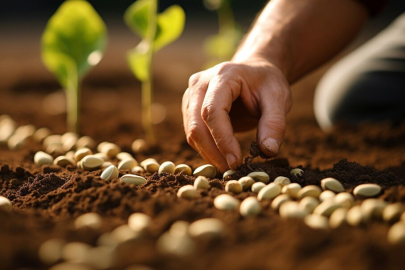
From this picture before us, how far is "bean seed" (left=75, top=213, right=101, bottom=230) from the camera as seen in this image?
921 mm

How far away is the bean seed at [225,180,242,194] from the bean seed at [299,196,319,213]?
0.55 feet

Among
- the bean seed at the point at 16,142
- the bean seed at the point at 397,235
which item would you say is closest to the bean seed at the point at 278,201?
the bean seed at the point at 397,235

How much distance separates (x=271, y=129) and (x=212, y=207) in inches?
12.2

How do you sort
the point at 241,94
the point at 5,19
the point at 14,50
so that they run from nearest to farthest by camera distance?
the point at 241,94 → the point at 14,50 → the point at 5,19

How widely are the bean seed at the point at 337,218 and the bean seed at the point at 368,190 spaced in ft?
0.47

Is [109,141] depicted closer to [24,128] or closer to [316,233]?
[24,128]

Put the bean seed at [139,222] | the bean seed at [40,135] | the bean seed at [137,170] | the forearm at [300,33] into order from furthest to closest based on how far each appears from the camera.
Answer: the bean seed at [40,135], the forearm at [300,33], the bean seed at [137,170], the bean seed at [139,222]

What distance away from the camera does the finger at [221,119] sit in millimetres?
1195

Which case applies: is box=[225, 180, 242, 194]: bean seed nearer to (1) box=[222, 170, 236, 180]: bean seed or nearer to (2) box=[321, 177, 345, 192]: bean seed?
(1) box=[222, 170, 236, 180]: bean seed

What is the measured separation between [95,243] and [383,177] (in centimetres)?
76

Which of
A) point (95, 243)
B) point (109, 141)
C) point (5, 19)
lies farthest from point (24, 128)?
point (5, 19)

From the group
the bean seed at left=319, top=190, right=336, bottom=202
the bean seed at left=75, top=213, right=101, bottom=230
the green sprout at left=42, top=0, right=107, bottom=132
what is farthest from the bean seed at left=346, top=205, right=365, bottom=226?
the green sprout at left=42, top=0, right=107, bottom=132

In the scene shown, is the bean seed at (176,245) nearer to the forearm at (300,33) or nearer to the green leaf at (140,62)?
Answer: the forearm at (300,33)

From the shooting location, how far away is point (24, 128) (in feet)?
7.07
